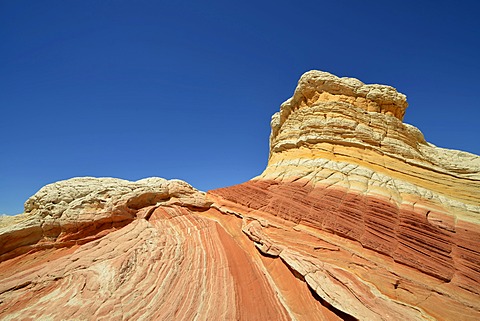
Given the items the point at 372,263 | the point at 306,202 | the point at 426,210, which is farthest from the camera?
the point at 306,202

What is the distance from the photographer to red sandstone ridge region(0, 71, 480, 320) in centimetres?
638

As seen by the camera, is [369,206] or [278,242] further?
→ [369,206]

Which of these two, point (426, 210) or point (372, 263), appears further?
point (426, 210)

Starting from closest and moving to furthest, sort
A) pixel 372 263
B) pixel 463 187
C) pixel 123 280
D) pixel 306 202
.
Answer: pixel 123 280, pixel 372 263, pixel 306 202, pixel 463 187

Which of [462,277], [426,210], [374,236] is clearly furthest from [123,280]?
[426,210]

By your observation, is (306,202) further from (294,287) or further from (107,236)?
(107,236)

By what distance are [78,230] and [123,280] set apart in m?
4.90

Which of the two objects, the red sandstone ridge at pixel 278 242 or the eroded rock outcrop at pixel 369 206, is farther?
the eroded rock outcrop at pixel 369 206

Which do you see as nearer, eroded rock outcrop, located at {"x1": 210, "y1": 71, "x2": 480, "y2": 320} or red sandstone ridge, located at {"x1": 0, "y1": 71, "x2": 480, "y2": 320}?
red sandstone ridge, located at {"x1": 0, "y1": 71, "x2": 480, "y2": 320}

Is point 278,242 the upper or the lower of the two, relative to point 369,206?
lower

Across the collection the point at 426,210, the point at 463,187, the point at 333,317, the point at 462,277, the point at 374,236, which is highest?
the point at 463,187

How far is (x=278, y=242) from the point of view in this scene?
8.98m

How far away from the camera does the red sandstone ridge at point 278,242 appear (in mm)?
6375

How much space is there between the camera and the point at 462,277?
24.1ft
